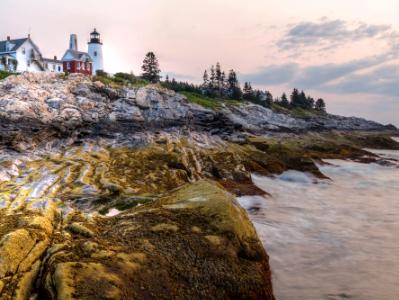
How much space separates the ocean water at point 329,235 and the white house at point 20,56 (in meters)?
70.6

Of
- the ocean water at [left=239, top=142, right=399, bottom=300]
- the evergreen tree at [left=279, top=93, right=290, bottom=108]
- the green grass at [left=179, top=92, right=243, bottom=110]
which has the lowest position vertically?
the ocean water at [left=239, top=142, right=399, bottom=300]

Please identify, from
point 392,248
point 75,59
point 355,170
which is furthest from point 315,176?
point 75,59

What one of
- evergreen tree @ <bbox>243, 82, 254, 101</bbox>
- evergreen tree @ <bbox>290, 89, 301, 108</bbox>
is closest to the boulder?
evergreen tree @ <bbox>243, 82, 254, 101</bbox>

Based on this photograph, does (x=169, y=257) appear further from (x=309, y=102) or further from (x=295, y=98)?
(x=309, y=102)

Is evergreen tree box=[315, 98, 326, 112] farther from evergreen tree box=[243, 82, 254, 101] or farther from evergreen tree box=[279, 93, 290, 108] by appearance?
evergreen tree box=[243, 82, 254, 101]

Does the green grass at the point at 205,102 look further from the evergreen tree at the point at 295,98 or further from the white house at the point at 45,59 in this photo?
the evergreen tree at the point at 295,98

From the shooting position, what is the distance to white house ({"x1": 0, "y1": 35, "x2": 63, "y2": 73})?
8034 cm

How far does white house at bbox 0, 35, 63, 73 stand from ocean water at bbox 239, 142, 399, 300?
70.6 meters

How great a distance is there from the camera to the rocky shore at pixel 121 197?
7695mm

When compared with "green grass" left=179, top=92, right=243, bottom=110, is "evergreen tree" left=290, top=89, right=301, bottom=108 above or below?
above

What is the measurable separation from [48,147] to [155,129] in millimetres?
14979

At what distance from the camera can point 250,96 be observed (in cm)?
12638

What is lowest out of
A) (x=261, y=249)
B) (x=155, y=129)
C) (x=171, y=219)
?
(x=261, y=249)

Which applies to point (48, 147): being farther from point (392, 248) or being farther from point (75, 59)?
point (75, 59)
